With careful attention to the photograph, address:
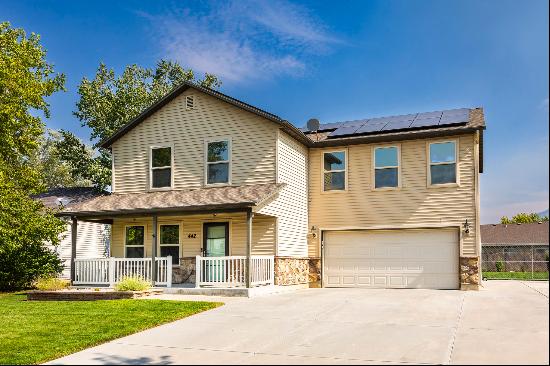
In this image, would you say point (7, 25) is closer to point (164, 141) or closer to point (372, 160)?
point (164, 141)

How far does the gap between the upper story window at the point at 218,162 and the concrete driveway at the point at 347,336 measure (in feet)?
22.1

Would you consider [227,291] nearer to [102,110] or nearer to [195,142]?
[195,142]

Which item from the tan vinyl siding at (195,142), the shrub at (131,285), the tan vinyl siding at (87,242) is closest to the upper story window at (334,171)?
the tan vinyl siding at (195,142)

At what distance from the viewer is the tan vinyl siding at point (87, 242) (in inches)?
1196

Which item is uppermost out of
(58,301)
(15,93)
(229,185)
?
(15,93)

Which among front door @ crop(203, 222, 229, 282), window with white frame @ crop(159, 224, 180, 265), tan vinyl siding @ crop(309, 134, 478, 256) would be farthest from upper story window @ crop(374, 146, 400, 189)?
window with white frame @ crop(159, 224, 180, 265)

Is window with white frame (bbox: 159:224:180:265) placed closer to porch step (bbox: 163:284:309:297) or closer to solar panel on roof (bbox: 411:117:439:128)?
porch step (bbox: 163:284:309:297)

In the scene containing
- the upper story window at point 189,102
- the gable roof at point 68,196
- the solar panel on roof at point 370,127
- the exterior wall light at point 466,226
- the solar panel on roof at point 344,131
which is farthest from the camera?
the gable roof at point 68,196

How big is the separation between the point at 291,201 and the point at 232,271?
13.1 ft

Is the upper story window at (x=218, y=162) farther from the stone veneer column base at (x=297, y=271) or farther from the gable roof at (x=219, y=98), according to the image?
the stone veneer column base at (x=297, y=271)

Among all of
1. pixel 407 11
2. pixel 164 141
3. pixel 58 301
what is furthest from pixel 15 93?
pixel 407 11

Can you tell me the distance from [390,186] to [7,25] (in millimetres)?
16712

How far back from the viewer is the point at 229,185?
65.7 feet

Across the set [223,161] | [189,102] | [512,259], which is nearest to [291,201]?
[223,161]
